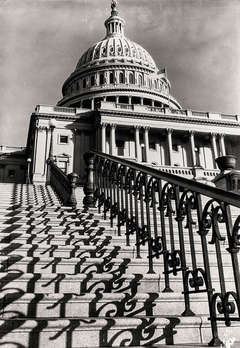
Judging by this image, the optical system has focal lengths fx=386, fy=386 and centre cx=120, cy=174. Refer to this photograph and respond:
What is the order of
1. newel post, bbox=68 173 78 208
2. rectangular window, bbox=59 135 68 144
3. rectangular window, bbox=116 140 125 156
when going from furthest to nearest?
rectangular window, bbox=116 140 125 156
rectangular window, bbox=59 135 68 144
newel post, bbox=68 173 78 208

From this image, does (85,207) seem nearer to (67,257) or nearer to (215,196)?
(67,257)

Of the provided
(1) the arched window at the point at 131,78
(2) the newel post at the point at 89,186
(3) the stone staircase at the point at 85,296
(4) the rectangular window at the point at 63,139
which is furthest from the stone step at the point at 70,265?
(1) the arched window at the point at 131,78

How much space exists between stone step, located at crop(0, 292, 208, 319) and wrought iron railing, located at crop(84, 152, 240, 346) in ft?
0.68

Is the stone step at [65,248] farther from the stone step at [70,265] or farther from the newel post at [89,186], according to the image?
the newel post at [89,186]

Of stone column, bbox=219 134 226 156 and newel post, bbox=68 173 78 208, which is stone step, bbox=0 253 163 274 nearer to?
newel post, bbox=68 173 78 208

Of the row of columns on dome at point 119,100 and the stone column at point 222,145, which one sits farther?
the row of columns on dome at point 119,100

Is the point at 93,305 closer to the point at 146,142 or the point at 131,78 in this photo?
the point at 146,142

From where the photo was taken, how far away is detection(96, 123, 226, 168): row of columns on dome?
49.4m

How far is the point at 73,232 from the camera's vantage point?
7.10 m

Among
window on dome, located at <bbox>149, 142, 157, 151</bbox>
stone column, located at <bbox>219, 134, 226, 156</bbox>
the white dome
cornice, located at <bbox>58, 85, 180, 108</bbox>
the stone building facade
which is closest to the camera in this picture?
the stone building facade

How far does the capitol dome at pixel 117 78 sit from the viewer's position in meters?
70.2

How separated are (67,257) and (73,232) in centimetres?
131

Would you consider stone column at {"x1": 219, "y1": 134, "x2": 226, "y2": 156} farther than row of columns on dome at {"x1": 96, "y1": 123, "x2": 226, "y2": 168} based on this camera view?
Yes

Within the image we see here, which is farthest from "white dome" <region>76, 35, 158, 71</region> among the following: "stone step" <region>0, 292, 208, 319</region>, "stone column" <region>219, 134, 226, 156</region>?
"stone step" <region>0, 292, 208, 319</region>
